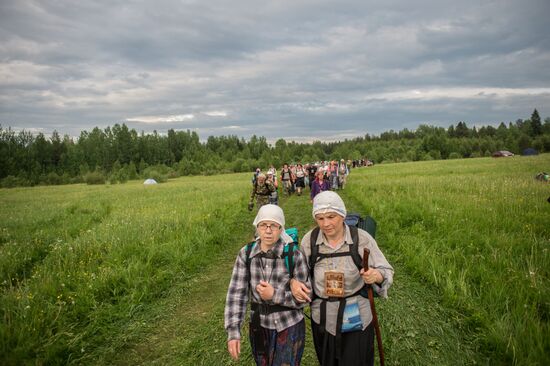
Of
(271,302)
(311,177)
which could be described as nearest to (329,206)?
(271,302)

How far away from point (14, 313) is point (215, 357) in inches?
127

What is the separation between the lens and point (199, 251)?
798cm

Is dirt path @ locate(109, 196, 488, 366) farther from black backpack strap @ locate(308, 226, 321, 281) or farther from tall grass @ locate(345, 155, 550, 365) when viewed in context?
black backpack strap @ locate(308, 226, 321, 281)

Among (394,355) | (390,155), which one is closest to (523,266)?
(394,355)

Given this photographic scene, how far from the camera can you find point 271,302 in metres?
2.62

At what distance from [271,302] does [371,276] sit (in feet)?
3.10

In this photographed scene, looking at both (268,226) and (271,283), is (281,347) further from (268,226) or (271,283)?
(268,226)

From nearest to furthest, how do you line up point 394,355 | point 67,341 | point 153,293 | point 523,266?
point 394,355 < point 67,341 < point 523,266 < point 153,293

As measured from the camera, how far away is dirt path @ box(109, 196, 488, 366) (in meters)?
3.77

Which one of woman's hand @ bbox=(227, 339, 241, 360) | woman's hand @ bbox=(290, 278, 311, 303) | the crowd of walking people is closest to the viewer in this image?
woman's hand @ bbox=(290, 278, 311, 303)

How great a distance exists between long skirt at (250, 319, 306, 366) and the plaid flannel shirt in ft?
0.25

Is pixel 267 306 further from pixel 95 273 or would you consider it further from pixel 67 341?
pixel 95 273

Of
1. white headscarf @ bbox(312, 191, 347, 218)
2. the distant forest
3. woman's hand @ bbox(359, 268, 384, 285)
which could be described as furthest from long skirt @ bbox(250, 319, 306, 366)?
the distant forest

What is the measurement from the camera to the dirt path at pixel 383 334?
3.77 metres
